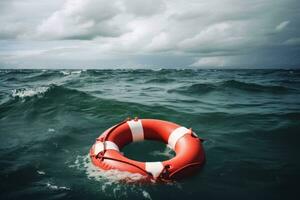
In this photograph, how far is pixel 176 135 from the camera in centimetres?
459

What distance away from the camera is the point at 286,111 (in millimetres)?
8094

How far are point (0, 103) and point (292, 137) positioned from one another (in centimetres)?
1079

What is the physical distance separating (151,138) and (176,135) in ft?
2.23

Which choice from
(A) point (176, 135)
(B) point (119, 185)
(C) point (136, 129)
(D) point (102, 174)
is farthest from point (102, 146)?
(A) point (176, 135)

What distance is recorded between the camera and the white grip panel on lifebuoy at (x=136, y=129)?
4.88m

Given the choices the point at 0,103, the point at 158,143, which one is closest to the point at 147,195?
the point at 158,143

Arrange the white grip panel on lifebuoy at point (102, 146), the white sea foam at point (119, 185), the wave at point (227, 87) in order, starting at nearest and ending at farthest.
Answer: the white sea foam at point (119, 185), the white grip panel on lifebuoy at point (102, 146), the wave at point (227, 87)

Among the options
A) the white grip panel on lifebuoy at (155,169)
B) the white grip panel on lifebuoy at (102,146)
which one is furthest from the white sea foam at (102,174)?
the white grip panel on lifebuoy at (102,146)

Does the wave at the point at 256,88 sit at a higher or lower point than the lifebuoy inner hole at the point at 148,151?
higher

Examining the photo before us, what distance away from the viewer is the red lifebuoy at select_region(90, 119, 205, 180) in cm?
359

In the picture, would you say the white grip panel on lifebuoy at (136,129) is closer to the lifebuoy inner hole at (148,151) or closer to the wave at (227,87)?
the lifebuoy inner hole at (148,151)

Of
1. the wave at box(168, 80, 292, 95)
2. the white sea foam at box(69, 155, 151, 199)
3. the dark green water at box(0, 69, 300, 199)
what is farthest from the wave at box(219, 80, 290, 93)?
the white sea foam at box(69, 155, 151, 199)

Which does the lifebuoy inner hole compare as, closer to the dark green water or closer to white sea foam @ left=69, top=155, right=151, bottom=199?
the dark green water

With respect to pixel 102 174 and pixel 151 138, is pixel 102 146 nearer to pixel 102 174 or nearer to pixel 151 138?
pixel 102 174
